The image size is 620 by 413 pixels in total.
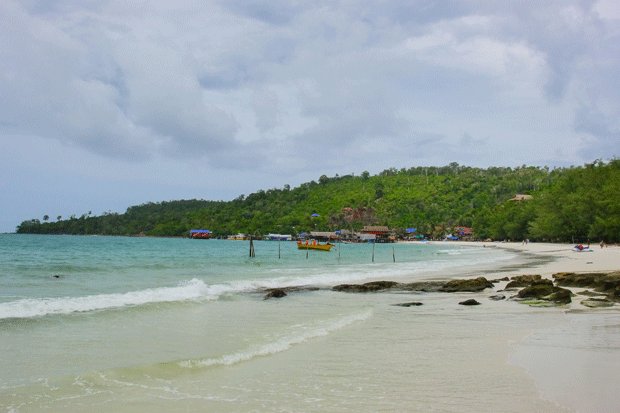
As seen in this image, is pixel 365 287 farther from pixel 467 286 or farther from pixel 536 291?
pixel 536 291

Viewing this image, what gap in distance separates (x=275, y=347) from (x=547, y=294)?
11.9m

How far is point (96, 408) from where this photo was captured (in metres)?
7.32

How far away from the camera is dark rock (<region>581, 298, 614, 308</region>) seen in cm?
1648

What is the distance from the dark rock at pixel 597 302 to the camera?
16.5 m

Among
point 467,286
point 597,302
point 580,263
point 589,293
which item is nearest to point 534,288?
point 589,293

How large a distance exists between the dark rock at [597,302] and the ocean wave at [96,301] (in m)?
13.3

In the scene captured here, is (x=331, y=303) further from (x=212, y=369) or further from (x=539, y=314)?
(x=212, y=369)

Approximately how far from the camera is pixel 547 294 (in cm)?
1897

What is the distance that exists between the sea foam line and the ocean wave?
7.80 metres

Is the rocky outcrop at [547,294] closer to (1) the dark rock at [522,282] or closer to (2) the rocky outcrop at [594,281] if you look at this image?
(2) the rocky outcrop at [594,281]

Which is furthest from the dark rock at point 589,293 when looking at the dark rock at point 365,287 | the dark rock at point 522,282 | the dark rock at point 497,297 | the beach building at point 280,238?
the beach building at point 280,238

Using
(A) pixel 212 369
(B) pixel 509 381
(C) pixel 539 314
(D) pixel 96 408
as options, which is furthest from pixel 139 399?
(C) pixel 539 314

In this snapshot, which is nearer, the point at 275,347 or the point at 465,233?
the point at 275,347

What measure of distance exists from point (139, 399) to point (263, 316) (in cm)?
851
